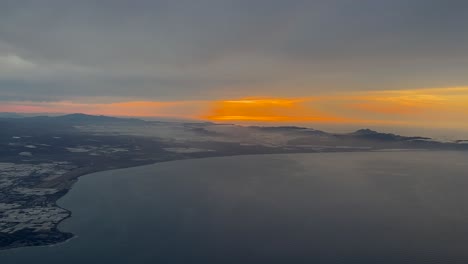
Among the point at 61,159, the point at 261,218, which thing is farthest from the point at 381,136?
the point at 261,218

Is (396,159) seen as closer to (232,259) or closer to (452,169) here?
(452,169)

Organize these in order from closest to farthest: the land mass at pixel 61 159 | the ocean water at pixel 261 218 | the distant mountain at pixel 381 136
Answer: the ocean water at pixel 261 218 < the land mass at pixel 61 159 < the distant mountain at pixel 381 136

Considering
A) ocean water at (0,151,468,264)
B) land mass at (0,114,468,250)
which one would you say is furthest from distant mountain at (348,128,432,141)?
ocean water at (0,151,468,264)

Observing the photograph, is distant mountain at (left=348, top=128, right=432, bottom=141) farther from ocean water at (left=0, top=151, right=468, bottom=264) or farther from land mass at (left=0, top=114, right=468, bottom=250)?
ocean water at (left=0, top=151, right=468, bottom=264)

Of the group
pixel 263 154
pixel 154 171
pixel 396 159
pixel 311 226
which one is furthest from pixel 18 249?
pixel 396 159

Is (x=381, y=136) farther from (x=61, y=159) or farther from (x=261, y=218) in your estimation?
(x=261, y=218)

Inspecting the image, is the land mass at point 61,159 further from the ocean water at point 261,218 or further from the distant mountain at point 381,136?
the ocean water at point 261,218

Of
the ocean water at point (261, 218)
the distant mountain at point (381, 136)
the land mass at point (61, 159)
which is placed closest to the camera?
the ocean water at point (261, 218)

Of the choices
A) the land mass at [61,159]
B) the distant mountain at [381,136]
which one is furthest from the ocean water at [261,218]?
the distant mountain at [381,136]
